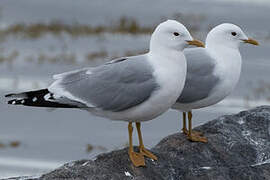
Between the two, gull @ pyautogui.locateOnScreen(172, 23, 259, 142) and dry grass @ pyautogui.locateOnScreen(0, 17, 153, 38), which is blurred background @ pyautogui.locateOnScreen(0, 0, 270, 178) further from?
gull @ pyautogui.locateOnScreen(172, 23, 259, 142)

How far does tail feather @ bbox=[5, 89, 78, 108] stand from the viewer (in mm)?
5227

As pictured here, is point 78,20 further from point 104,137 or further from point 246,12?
point 104,137

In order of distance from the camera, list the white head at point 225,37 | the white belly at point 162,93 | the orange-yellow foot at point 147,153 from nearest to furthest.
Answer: the white belly at point 162,93, the orange-yellow foot at point 147,153, the white head at point 225,37

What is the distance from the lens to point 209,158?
18.4 feet

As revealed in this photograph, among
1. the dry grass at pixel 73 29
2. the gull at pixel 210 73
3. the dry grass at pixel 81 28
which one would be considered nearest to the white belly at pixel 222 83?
the gull at pixel 210 73

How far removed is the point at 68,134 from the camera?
953 centimetres

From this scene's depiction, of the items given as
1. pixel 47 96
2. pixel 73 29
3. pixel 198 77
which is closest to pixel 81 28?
pixel 73 29

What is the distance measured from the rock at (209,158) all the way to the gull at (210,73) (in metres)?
0.15

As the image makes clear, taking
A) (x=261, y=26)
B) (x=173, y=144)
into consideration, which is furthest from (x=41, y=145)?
(x=261, y=26)

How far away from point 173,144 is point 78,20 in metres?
10.1

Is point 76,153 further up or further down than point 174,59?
further down

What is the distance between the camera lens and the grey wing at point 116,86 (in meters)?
5.15

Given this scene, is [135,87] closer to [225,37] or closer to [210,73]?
[210,73]

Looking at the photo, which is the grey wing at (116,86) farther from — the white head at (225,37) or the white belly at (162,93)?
the white head at (225,37)
